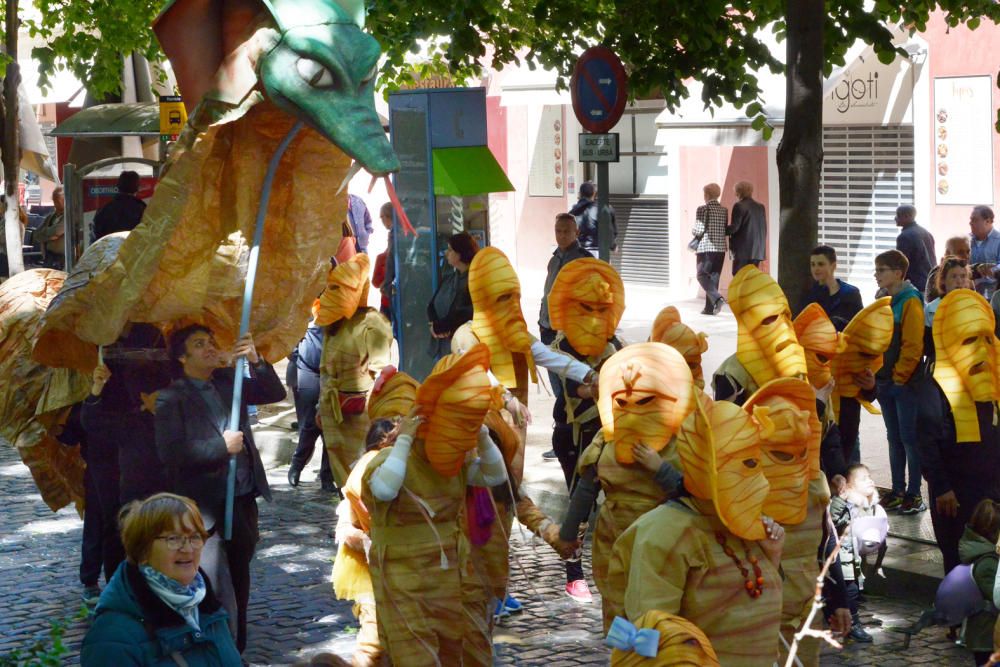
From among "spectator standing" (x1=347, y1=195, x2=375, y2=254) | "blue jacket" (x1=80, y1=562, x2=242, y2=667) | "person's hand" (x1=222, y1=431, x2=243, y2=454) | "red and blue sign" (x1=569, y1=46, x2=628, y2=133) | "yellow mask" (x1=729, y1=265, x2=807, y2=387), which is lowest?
"blue jacket" (x1=80, y1=562, x2=242, y2=667)

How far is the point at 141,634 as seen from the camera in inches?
186

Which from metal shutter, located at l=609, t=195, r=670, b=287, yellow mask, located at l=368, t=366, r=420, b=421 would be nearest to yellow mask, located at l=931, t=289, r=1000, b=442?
yellow mask, located at l=368, t=366, r=420, b=421

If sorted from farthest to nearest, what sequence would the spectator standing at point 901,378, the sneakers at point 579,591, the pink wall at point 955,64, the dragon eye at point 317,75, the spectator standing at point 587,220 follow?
1. the spectator standing at point 587,220
2. the pink wall at point 955,64
3. the spectator standing at point 901,378
4. the sneakers at point 579,591
5. the dragon eye at point 317,75

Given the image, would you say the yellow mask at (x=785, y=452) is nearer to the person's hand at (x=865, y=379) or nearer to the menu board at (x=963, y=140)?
the person's hand at (x=865, y=379)

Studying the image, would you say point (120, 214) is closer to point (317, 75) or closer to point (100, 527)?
point (100, 527)

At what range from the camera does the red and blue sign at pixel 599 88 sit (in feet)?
37.6

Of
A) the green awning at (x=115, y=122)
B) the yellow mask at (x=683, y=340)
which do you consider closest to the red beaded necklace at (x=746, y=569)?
the yellow mask at (x=683, y=340)

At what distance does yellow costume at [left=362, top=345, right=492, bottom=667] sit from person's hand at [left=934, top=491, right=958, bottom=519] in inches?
116

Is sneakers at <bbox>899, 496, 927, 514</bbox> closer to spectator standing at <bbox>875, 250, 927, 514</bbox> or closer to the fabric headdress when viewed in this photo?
spectator standing at <bbox>875, 250, 927, 514</bbox>

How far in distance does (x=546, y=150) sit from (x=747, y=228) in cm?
720

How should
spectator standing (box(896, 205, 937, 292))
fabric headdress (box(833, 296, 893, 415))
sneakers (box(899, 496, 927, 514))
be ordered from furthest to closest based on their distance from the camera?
spectator standing (box(896, 205, 937, 292)), sneakers (box(899, 496, 927, 514)), fabric headdress (box(833, 296, 893, 415))

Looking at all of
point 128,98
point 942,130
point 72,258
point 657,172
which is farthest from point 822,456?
point 657,172

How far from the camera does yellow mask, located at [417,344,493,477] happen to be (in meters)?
6.28

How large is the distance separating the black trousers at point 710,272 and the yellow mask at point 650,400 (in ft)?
46.2
